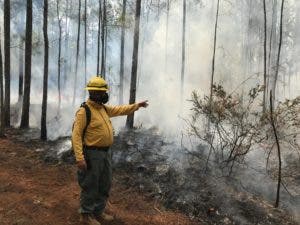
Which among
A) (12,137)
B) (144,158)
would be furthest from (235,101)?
(12,137)

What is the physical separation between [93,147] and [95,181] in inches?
18.9

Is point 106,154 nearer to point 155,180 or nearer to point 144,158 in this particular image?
point 155,180

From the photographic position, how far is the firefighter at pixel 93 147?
5.02 meters

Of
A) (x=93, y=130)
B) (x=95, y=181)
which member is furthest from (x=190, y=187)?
(x=93, y=130)

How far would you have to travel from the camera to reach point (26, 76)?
12.6m

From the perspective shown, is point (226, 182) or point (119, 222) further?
point (226, 182)

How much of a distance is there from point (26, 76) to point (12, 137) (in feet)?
7.40

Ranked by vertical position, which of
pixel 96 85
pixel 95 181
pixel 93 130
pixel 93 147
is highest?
pixel 96 85

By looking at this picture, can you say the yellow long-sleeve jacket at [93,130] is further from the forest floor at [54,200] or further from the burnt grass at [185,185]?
the burnt grass at [185,185]

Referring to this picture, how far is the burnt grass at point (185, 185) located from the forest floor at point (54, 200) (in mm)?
271

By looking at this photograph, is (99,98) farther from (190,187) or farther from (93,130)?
(190,187)

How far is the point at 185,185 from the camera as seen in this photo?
7.24 meters

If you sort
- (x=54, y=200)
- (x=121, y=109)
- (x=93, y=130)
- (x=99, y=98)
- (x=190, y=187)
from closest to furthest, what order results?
(x=93, y=130) → (x=99, y=98) → (x=121, y=109) → (x=54, y=200) → (x=190, y=187)

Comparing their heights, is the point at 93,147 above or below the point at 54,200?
above
